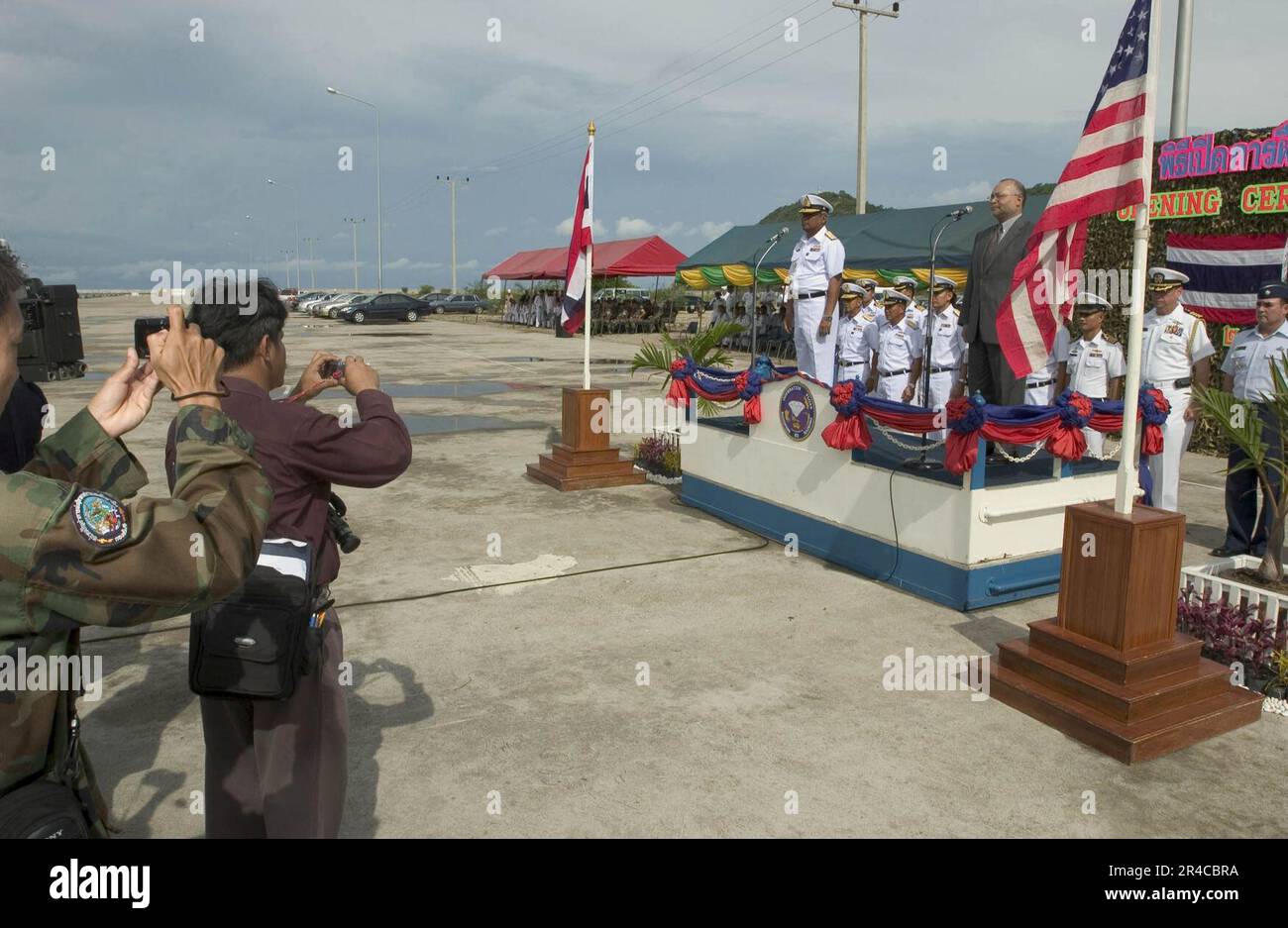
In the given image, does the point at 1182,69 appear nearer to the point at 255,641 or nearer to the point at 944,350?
the point at 944,350

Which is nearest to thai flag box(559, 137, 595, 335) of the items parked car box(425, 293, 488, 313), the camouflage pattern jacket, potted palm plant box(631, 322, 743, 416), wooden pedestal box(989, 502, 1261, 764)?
potted palm plant box(631, 322, 743, 416)

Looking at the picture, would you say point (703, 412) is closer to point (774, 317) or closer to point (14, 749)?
point (14, 749)

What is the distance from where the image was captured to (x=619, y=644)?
493 cm

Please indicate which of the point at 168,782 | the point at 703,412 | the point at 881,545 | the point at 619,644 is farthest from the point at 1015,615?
the point at 168,782

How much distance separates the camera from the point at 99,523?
126 centimetres

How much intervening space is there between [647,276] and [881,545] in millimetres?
25722

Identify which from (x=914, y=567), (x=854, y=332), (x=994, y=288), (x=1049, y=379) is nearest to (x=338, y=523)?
(x=914, y=567)

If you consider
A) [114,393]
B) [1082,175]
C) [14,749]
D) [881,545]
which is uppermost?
[1082,175]

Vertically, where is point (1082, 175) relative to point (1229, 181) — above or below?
below

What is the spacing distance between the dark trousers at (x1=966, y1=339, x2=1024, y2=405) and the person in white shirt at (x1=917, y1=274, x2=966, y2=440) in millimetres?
3109

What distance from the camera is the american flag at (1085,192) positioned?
3.80 metres

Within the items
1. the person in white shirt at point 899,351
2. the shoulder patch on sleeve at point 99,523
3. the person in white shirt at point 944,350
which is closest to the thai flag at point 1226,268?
the person in white shirt at point 944,350

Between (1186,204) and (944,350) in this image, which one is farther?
(1186,204)

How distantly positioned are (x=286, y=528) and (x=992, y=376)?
520 centimetres
